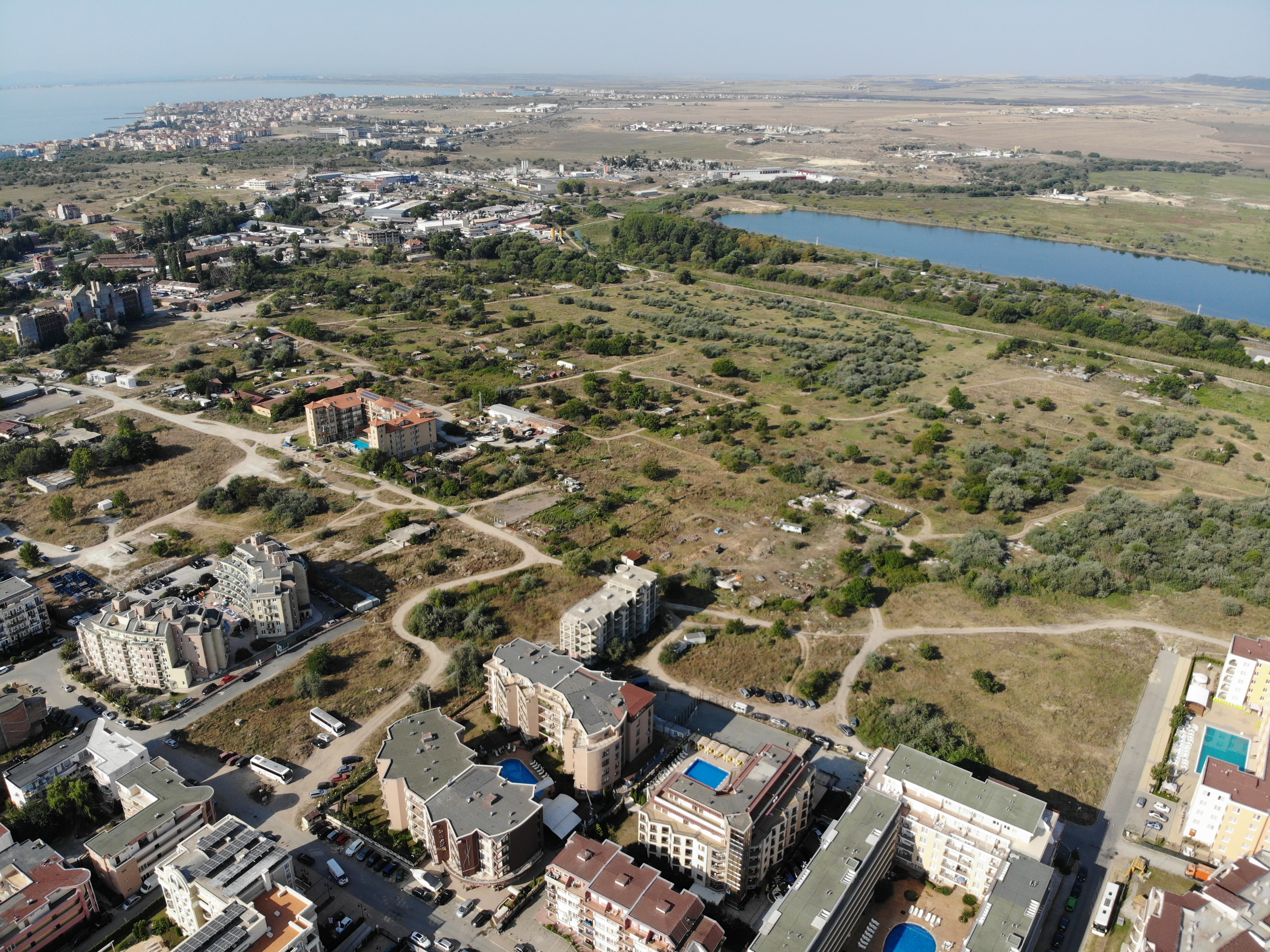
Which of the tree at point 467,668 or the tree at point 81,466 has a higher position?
the tree at point 81,466

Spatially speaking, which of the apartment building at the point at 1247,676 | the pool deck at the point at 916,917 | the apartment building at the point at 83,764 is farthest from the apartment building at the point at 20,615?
the apartment building at the point at 1247,676

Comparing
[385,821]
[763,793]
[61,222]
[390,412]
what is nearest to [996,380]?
[390,412]

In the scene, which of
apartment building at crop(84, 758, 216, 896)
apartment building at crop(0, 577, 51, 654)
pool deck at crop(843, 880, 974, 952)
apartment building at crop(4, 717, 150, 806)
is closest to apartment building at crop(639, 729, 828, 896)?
pool deck at crop(843, 880, 974, 952)

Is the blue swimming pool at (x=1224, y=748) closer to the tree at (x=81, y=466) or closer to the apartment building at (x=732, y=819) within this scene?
the apartment building at (x=732, y=819)

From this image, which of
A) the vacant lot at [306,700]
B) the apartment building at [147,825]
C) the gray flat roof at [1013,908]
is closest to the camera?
the gray flat roof at [1013,908]

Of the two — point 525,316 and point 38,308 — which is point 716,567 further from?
point 38,308

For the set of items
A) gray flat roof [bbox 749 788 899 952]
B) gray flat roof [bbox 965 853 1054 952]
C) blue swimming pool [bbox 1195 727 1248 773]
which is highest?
gray flat roof [bbox 749 788 899 952]

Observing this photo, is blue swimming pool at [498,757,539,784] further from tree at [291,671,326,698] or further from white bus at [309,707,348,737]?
tree at [291,671,326,698]
